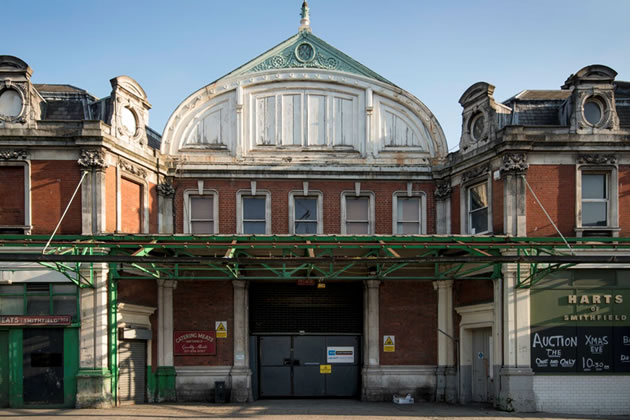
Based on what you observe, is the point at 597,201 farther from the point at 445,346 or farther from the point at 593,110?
the point at 445,346

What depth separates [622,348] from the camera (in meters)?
19.0

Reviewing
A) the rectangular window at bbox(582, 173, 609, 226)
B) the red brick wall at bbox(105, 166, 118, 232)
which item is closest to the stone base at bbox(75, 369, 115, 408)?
the red brick wall at bbox(105, 166, 118, 232)

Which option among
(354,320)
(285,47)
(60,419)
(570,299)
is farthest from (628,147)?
(60,419)

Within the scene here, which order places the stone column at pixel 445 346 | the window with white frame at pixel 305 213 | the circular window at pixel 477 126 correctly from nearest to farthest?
the circular window at pixel 477 126, the stone column at pixel 445 346, the window with white frame at pixel 305 213

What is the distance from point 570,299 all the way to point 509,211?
2.97 m

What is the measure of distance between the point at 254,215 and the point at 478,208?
7.46 m

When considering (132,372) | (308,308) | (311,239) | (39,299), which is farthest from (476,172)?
(39,299)

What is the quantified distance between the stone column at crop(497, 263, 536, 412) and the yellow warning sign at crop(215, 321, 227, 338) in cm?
877

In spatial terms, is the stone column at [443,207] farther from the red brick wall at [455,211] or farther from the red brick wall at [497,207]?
the red brick wall at [497,207]

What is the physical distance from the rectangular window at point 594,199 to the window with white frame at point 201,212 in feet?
38.2

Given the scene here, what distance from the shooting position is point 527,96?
22734mm

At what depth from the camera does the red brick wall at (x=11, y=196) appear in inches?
755

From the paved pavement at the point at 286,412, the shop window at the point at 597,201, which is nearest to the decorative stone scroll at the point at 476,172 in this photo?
the shop window at the point at 597,201

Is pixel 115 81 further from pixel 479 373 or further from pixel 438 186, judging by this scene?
pixel 479 373
